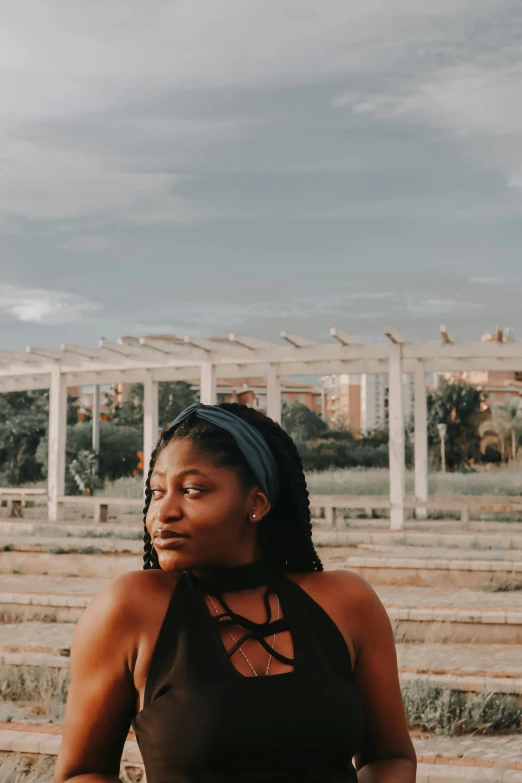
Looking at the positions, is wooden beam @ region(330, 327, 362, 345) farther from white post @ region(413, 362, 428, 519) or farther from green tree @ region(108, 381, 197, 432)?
green tree @ region(108, 381, 197, 432)

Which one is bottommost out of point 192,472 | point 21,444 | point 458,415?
point 192,472

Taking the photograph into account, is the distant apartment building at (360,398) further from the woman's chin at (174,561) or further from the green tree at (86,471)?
the woman's chin at (174,561)

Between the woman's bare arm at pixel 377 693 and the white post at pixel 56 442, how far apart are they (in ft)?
44.3

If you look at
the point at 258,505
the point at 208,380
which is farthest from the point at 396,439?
the point at 258,505

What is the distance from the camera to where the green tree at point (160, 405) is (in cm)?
2806

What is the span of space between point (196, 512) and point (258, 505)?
0.12m

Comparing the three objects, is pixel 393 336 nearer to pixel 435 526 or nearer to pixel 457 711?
pixel 435 526

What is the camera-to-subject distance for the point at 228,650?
132 cm

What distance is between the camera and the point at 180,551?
1.36m

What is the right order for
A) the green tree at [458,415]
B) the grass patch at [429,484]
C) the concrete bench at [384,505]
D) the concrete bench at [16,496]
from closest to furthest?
the concrete bench at [384,505] < the concrete bench at [16,496] < the grass patch at [429,484] < the green tree at [458,415]

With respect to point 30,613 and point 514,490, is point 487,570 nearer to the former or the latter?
point 30,613

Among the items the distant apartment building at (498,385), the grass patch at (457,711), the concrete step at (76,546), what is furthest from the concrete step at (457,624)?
the distant apartment building at (498,385)

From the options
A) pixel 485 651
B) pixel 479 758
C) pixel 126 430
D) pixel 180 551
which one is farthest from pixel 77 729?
pixel 126 430

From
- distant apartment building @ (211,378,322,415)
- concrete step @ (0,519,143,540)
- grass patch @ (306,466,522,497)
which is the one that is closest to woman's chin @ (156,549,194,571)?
concrete step @ (0,519,143,540)
